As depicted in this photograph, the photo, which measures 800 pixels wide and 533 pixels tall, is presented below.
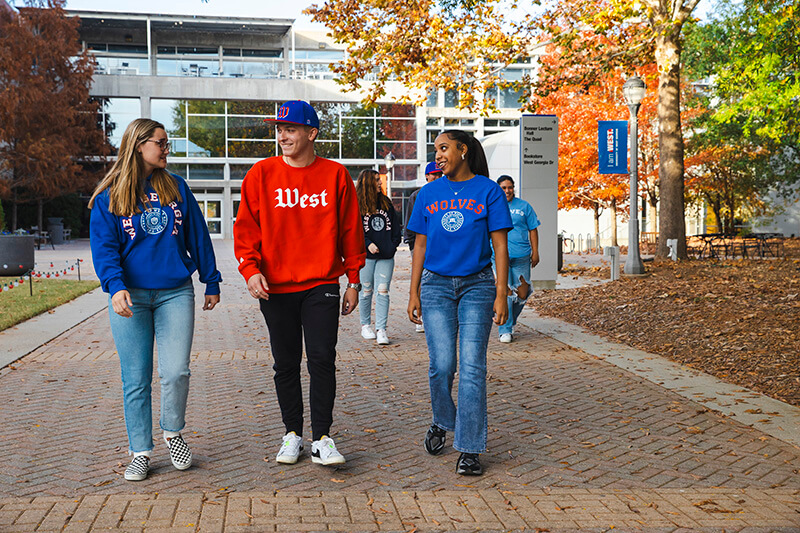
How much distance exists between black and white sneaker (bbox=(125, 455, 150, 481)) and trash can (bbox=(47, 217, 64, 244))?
3616 cm

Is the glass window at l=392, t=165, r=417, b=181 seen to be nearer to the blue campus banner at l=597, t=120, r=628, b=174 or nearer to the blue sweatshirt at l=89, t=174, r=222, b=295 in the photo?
the blue campus banner at l=597, t=120, r=628, b=174

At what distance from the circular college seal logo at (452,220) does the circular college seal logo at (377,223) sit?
4.54 meters

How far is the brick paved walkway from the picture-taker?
384 cm

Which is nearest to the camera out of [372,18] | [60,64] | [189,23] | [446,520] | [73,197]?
[446,520]

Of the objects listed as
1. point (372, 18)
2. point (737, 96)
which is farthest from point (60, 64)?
point (737, 96)

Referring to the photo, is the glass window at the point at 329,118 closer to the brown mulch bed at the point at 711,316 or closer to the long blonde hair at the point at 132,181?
the brown mulch bed at the point at 711,316

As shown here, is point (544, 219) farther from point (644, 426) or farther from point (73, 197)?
point (73, 197)

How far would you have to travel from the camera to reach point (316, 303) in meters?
4.50

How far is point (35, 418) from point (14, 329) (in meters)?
5.13

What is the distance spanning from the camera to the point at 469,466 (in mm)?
4484

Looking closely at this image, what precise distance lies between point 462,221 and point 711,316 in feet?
23.3

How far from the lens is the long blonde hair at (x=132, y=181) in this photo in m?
4.32

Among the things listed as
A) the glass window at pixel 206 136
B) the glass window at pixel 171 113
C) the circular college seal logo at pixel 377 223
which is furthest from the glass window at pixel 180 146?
the circular college seal logo at pixel 377 223

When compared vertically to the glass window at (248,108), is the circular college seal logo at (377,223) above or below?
below
